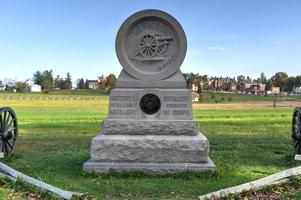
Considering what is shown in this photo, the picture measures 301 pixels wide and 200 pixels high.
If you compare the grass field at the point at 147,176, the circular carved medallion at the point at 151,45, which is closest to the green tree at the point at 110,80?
the grass field at the point at 147,176

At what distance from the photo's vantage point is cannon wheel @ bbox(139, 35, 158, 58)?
35.7 ft

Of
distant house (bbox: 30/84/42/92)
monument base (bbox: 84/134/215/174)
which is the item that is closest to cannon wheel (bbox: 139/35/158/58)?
monument base (bbox: 84/134/215/174)

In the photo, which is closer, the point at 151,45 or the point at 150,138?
the point at 150,138

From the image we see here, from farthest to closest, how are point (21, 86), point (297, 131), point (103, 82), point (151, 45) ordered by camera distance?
1. point (21, 86)
2. point (103, 82)
3. point (297, 131)
4. point (151, 45)

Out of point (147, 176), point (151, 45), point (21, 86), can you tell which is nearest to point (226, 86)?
point (21, 86)

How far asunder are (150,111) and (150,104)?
0.55 feet

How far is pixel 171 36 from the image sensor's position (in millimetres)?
10891

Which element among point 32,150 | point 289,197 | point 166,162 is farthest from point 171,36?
point 32,150

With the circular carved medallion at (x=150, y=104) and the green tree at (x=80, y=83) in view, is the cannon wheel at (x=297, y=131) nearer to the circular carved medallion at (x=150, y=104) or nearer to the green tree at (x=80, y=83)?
the circular carved medallion at (x=150, y=104)

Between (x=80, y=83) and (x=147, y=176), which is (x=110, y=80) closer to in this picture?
(x=80, y=83)

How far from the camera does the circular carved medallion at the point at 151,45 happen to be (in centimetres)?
1081

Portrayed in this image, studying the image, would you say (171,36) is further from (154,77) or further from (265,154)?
(265,154)

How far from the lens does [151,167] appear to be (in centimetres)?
967

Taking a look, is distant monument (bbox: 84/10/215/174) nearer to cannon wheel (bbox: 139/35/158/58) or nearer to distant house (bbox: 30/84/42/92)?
cannon wheel (bbox: 139/35/158/58)
